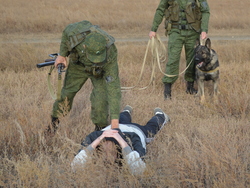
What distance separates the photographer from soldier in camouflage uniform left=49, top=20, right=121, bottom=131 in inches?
138

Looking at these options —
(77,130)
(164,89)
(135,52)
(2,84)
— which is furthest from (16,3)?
(77,130)

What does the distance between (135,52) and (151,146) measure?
5001mm

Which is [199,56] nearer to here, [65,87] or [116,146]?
[65,87]

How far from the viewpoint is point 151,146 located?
13.3 ft

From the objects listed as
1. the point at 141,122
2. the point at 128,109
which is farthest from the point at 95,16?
the point at 141,122

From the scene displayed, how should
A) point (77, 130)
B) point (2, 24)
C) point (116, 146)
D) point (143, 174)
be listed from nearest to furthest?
point (143, 174), point (116, 146), point (77, 130), point (2, 24)

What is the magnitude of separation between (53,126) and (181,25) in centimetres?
281

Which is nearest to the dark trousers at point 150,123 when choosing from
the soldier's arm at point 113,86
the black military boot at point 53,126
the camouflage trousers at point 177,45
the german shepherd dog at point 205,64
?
the soldier's arm at point 113,86

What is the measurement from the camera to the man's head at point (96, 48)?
136 inches

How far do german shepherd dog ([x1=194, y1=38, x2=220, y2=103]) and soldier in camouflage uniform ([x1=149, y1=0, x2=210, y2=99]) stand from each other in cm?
20

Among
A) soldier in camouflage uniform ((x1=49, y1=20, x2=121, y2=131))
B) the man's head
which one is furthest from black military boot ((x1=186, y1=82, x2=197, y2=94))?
the man's head

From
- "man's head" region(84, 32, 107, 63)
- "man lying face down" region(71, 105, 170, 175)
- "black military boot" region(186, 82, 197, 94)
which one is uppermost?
"man's head" region(84, 32, 107, 63)

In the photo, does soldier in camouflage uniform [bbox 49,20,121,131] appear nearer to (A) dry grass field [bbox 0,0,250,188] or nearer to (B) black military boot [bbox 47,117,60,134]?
(B) black military boot [bbox 47,117,60,134]

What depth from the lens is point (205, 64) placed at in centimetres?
588
